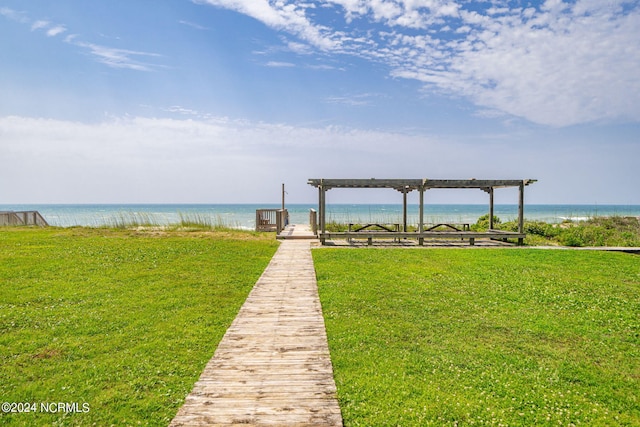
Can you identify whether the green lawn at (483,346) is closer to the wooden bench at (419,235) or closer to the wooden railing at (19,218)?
the wooden bench at (419,235)

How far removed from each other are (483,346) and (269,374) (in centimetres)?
308

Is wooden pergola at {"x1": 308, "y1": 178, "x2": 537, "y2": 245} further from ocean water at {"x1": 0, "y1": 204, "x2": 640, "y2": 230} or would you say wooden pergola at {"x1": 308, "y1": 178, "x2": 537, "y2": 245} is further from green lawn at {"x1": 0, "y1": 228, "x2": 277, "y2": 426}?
ocean water at {"x1": 0, "y1": 204, "x2": 640, "y2": 230}

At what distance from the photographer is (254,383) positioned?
411cm

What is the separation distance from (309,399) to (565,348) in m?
3.91

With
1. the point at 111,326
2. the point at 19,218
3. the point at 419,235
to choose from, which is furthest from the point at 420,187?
the point at 19,218

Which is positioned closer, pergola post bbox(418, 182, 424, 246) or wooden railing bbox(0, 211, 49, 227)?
pergola post bbox(418, 182, 424, 246)

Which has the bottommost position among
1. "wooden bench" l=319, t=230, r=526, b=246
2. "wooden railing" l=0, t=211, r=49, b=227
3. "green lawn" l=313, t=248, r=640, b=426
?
"green lawn" l=313, t=248, r=640, b=426

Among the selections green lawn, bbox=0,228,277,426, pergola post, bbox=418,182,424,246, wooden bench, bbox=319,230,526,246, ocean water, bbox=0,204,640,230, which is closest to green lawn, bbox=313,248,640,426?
green lawn, bbox=0,228,277,426

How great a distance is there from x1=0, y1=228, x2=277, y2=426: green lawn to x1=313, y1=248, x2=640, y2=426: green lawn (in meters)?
1.94

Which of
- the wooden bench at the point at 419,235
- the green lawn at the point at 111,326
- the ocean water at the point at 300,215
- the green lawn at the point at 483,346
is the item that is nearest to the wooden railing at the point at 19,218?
the ocean water at the point at 300,215

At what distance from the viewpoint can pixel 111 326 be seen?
5.90m

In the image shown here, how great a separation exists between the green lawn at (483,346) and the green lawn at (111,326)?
194 cm

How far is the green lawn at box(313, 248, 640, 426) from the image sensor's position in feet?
12.4

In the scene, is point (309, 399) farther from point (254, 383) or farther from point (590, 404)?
point (590, 404)
